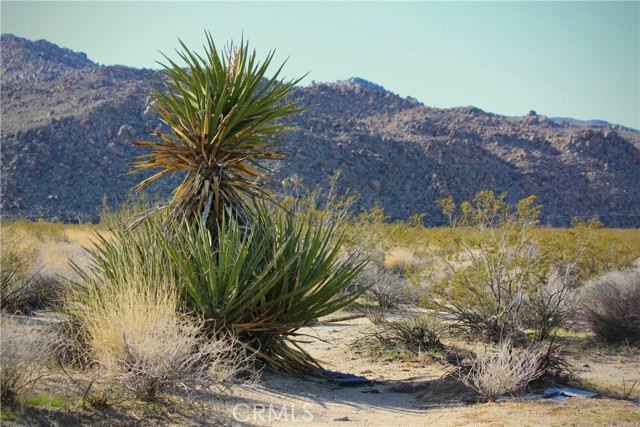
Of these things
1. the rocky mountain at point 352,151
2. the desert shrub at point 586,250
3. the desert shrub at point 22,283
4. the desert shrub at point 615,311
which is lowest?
the desert shrub at point 22,283

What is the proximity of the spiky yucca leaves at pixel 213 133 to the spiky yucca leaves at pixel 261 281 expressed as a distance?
36 cm

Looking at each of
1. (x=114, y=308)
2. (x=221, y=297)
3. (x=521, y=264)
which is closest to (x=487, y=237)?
(x=521, y=264)

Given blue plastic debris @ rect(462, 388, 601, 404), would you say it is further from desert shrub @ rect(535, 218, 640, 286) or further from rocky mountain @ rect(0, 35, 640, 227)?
rocky mountain @ rect(0, 35, 640, 227)

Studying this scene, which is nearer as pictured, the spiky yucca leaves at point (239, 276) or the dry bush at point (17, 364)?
the dry bush at point (17, 364)

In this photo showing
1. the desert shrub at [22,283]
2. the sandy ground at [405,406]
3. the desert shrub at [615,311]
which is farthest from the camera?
the desert shrub at [22,283]

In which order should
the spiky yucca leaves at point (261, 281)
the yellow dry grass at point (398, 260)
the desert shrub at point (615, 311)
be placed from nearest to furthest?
1. the spiky yucca leaves at point (261, 281)
2. the desert shrub at point (615, 311)
3. the yellow dry grass at point (398, 260)

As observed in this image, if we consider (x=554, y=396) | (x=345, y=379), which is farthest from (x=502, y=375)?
(x=345, y=379)

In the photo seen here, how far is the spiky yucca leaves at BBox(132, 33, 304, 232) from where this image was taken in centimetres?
802

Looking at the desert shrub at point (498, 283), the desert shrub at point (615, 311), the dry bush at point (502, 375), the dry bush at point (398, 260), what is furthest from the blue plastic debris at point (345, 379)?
the dry bush at point (398, 260)

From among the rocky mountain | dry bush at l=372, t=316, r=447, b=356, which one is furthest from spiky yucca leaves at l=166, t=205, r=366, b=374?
the rocky mountain

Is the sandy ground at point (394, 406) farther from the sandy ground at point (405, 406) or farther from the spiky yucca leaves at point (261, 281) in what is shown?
the spiky yucca leaves at point (261, 281)

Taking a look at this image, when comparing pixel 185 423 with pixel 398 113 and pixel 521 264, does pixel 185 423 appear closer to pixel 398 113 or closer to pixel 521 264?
pixel 521 264

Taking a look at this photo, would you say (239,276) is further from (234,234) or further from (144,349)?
(144,349)

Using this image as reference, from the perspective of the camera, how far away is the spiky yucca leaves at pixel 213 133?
802 cm
